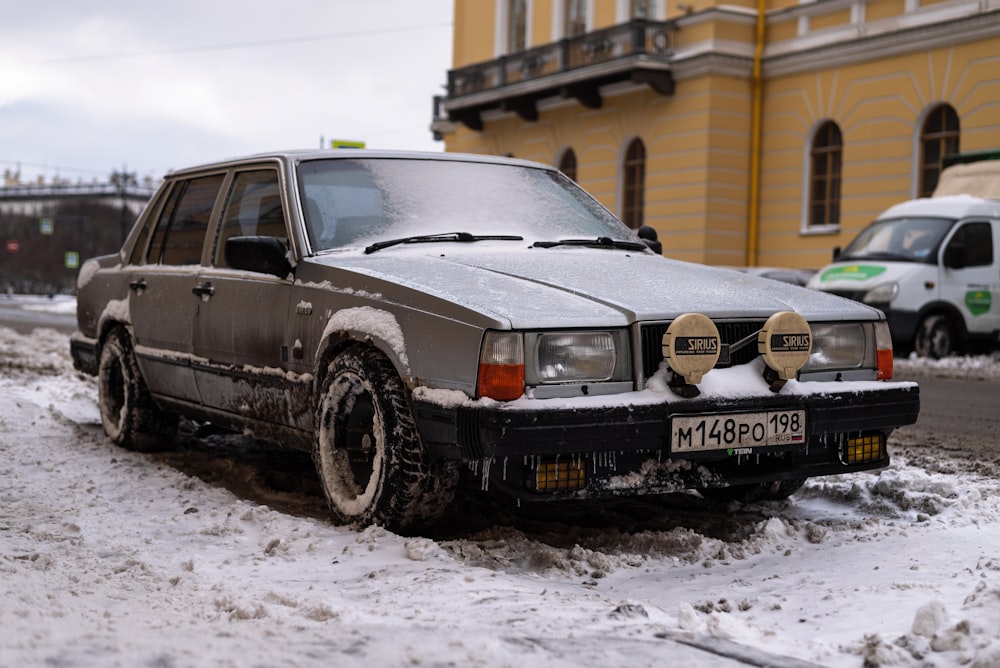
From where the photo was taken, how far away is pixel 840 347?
4691mm

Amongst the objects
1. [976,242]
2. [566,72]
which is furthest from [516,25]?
[976,242]

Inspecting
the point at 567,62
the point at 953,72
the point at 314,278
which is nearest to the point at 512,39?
the point at 567,62

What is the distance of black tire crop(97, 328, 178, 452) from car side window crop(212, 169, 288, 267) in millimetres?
1072

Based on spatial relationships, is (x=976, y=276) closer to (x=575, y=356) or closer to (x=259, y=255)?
(x=259, y=255)

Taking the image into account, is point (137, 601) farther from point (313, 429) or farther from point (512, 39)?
point (512, 39)

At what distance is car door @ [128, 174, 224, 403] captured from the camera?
238 inches

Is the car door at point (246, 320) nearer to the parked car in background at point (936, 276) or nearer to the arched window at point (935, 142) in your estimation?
the parked car in background at point (936, 276)

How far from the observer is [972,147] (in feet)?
66.3

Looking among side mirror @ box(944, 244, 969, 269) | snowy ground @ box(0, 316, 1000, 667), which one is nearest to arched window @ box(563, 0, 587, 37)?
side mirror @ box(944, 244, 969, 269)

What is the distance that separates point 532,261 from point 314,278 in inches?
34.0

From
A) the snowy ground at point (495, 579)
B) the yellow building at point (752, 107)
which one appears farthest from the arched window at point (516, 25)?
the snowy ground at point (495, 579)

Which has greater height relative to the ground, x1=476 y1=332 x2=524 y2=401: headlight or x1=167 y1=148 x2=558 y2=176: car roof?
x1=167 y1=148 x2=558 y2=176: car roof

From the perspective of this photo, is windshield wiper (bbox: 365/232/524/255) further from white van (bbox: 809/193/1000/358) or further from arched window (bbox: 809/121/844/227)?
arched window (bbox: 809/121/844/227)

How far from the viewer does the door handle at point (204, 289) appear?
5797mm
